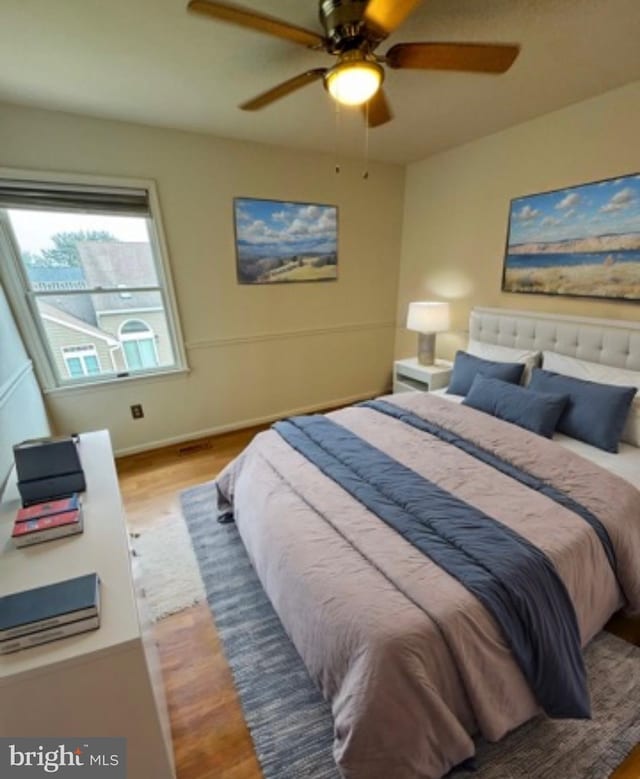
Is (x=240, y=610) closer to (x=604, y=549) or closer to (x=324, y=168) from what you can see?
(x=604, y=549)

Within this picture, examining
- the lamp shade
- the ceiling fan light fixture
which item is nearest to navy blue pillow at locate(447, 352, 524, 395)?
the lamp shade

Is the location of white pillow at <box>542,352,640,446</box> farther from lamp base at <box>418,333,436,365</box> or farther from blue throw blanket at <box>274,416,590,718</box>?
blue throw blanket at <box>274,416,590,718</box>

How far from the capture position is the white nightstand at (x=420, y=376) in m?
3.14

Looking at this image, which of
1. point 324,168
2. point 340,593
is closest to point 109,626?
point 340,593

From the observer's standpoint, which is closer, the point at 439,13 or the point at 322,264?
the point at 439,13

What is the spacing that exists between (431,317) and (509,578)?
2.36 meters

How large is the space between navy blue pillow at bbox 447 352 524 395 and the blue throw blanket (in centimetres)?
129

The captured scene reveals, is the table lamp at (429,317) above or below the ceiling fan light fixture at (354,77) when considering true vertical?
below

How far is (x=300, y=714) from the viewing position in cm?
131

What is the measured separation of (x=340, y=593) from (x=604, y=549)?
1025 millimetres

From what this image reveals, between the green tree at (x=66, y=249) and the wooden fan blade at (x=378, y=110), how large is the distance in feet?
6.51

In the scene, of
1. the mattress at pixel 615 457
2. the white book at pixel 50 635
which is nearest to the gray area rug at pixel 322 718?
the mattress at pixel 615 457

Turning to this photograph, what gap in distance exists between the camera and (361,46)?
130cm

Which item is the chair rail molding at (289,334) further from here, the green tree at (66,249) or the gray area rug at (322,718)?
the gray area rug at (322,718)
